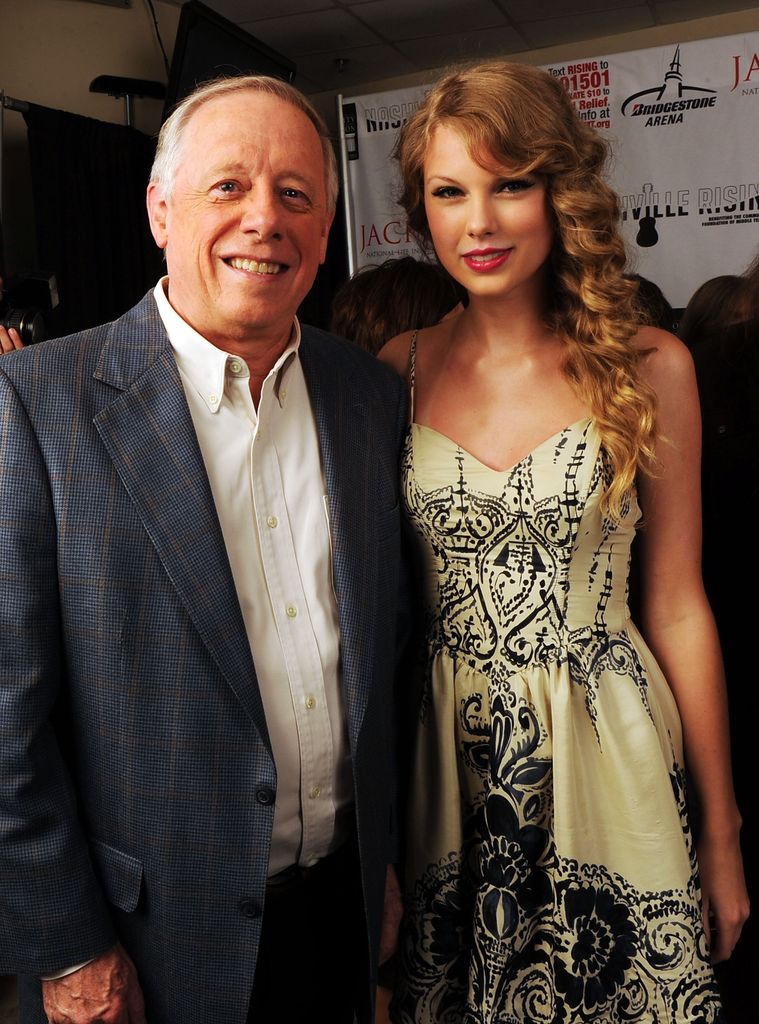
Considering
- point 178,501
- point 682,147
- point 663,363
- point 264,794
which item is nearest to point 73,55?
point 682,147

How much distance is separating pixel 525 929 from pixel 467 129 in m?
1.23

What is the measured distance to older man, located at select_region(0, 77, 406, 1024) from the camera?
113 centimetres

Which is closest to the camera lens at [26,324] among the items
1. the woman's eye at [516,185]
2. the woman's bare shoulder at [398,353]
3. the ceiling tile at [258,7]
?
the woman's bare shoulder at [398,353]

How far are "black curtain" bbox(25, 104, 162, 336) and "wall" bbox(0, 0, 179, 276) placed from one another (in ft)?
0.78

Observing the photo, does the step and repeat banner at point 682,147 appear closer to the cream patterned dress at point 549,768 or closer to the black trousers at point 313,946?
the cream patterned dress at point 549,768

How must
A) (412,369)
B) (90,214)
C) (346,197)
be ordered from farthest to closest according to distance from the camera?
(346,197) → (90,214) → (412,369)

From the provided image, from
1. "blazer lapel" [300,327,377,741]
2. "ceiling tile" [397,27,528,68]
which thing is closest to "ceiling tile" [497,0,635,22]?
"ceiling tile" [397,27,528,68]

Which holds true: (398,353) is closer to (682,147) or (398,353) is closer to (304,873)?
(304,873)

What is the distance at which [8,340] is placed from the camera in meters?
2.19

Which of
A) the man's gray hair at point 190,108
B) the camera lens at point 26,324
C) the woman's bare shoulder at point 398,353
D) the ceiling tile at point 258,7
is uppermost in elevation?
the ceiling tile at point 258,7

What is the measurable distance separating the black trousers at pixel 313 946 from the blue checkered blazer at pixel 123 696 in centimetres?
10

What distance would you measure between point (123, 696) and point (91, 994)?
0.38 meters

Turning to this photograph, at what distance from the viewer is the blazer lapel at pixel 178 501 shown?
114cm

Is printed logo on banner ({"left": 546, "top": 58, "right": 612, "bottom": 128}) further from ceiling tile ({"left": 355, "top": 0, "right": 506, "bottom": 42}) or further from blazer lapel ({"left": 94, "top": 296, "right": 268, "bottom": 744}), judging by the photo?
blazer lapel ({"left": 94, "top": 296, "right": 268, "bottom": 744})
